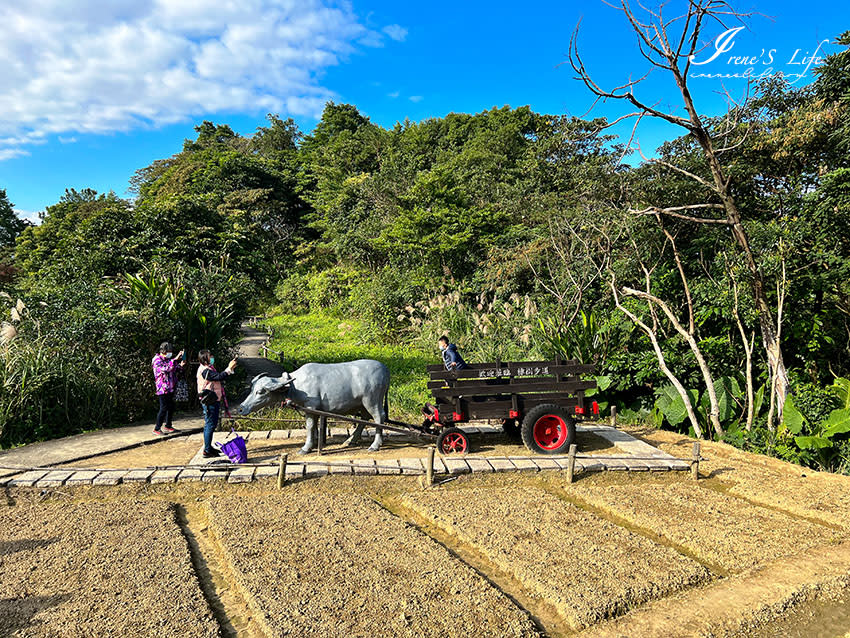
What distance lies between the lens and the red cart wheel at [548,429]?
21.3 ft

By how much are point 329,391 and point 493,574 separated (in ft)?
10.4

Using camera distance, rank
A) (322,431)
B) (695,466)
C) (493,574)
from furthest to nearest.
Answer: (322,431)
(695,466)
(493,574)

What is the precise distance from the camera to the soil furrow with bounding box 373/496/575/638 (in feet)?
11.1

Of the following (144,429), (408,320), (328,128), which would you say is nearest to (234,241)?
(408,320)

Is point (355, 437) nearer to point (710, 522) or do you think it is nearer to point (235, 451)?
point (235, 451)

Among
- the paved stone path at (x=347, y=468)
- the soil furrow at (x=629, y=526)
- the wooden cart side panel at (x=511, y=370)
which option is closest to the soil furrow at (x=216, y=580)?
the paved stone path at (x=347, y=468)

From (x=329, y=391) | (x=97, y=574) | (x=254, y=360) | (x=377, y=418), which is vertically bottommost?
(x=97, y=574)

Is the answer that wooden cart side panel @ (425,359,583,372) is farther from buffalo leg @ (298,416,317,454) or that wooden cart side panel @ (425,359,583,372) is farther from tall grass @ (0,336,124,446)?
tall grass @ (0,336,124,446)

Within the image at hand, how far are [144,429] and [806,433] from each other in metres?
8.98

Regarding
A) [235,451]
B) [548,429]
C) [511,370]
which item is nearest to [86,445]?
[235,451]

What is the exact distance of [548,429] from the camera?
22.0 ft

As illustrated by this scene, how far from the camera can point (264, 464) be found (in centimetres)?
609

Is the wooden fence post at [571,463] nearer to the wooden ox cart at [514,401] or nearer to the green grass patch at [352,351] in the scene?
the wooden ox cart at [514,401]

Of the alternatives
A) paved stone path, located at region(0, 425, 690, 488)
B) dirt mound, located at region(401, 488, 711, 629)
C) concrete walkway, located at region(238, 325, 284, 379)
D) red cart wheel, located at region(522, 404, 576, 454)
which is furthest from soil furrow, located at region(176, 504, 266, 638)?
concrete walkway, located at region(238, 325, 284, 379)
